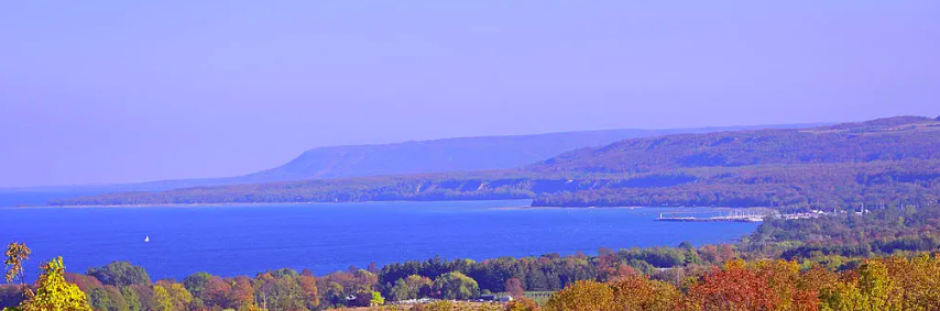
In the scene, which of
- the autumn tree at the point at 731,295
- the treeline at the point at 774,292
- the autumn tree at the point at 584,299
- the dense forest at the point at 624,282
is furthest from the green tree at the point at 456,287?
the autumn tree at the point at 731,295

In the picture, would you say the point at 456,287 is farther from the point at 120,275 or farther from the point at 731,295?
the point at 731,295

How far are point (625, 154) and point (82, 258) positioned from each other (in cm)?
11080

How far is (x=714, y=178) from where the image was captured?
495 ft

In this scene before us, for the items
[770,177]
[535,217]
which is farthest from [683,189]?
[535,217]

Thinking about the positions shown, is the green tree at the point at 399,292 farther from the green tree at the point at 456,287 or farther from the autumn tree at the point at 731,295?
the autumn tree at the point at 731,295

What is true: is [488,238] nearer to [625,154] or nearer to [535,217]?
Result: [535,217]

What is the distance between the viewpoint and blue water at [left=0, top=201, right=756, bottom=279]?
82.8m

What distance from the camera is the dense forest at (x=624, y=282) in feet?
61.8

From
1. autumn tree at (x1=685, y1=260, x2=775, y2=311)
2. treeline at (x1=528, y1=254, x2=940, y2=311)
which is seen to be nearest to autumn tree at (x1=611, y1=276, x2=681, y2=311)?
treeline at (x1=528, y1=254, x2=940, y2=311)

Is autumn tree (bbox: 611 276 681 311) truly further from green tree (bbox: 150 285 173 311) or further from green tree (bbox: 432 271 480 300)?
green tree (bbox: 432 271 480 300)

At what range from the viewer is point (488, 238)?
100312 millimetres

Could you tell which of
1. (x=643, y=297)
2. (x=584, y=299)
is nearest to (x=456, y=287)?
(x=584, y=299)

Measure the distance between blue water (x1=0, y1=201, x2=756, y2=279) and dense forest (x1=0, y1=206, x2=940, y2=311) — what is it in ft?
62.3

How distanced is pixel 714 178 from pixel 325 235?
59204 millimetres
